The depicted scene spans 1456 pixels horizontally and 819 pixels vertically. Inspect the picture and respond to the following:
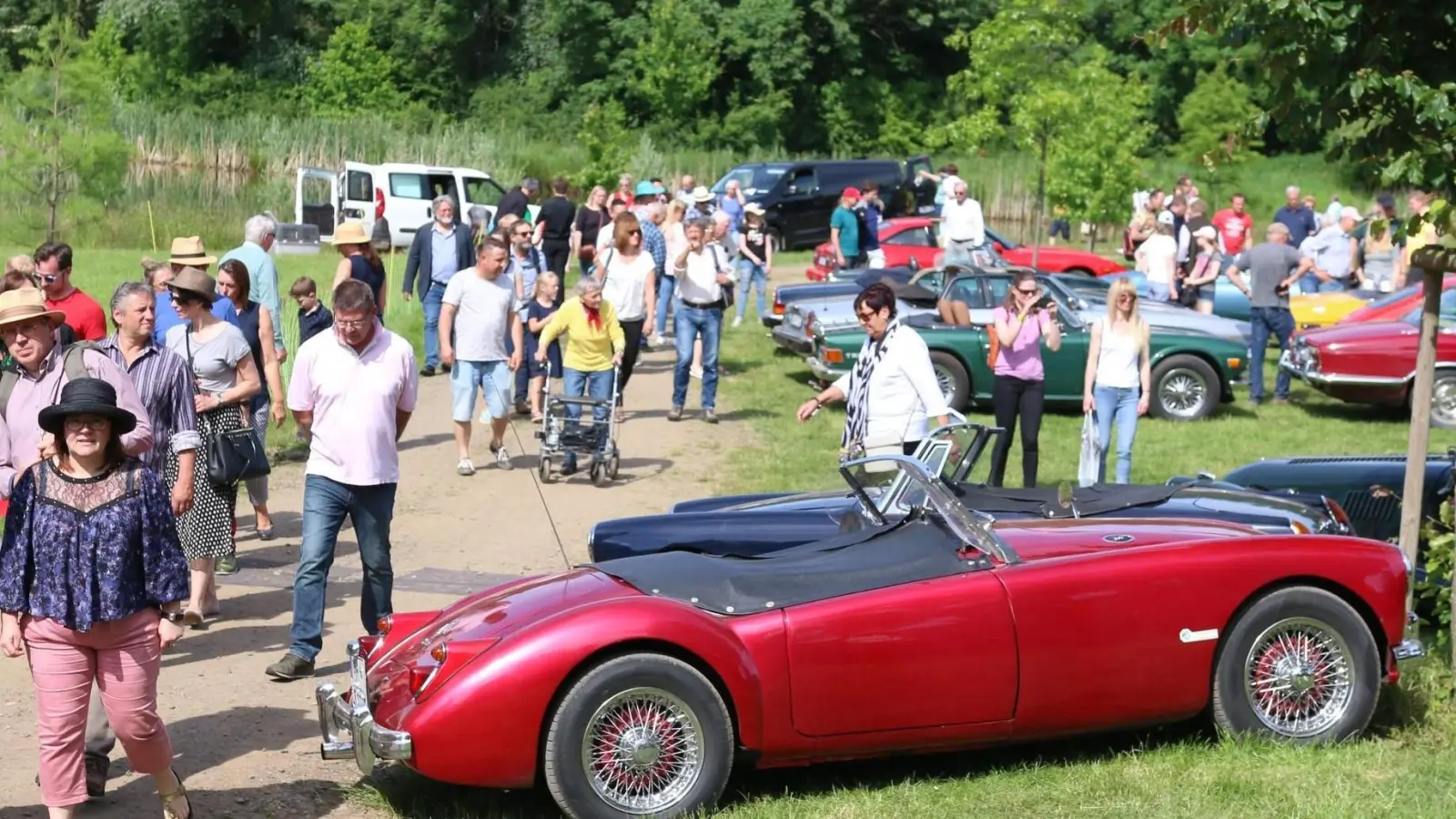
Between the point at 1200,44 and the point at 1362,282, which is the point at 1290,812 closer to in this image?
the point at 1362,282

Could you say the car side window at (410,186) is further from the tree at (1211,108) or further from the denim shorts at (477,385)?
the tree at (1211,108)

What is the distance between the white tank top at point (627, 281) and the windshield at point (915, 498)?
8077 mm

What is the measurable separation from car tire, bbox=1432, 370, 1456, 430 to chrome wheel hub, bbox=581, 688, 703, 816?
13.9 metres

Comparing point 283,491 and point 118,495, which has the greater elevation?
point 118,495

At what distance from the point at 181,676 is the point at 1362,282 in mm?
20484

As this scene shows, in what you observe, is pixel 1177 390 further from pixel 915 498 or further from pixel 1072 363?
pixel 915 498

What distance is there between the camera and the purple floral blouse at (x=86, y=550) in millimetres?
5820

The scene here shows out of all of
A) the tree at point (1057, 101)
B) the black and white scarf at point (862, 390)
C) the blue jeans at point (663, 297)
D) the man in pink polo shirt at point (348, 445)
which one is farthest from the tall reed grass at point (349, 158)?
the man in pink polo shirt at point (348, 445)

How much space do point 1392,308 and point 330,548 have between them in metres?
14.7

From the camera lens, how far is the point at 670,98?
55219 millimetres

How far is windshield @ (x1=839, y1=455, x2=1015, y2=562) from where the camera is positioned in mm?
6742

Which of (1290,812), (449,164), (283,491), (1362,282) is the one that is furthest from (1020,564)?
(449,164)

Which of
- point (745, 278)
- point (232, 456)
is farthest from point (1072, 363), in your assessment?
point (232, 456)

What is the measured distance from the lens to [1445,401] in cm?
1802
